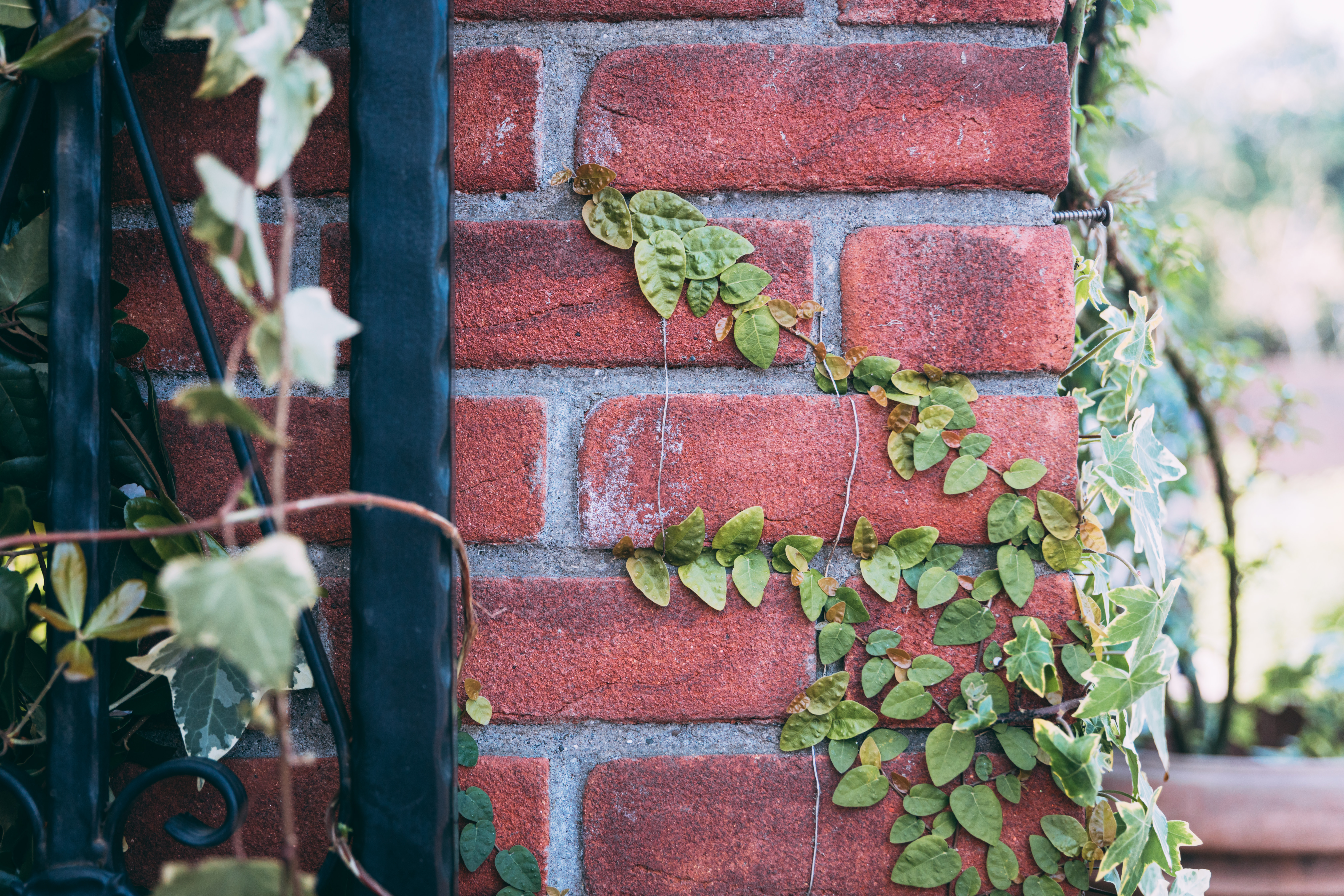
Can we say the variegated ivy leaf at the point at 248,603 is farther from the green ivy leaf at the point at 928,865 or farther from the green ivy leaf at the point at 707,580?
the green ivy leaf at the point at 928,865

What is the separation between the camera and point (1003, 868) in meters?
0.45

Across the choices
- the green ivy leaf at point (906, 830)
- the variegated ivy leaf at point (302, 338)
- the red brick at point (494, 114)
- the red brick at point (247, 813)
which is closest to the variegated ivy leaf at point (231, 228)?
the variegated ivy leaf at point (302, 338)

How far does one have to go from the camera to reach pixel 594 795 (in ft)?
1.50

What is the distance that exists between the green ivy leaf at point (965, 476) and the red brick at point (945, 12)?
0.28m

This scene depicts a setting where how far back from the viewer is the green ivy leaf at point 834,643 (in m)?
0.45

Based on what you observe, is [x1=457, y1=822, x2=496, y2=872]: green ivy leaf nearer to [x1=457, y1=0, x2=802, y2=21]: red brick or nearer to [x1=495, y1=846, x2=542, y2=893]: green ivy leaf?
[x1=495, y1=846, x2=542, y2=893]: green ivy leaf

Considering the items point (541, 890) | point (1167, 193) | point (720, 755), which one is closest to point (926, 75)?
point (720, 755)

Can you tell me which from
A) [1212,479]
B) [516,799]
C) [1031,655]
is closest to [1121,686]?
[1031,655]

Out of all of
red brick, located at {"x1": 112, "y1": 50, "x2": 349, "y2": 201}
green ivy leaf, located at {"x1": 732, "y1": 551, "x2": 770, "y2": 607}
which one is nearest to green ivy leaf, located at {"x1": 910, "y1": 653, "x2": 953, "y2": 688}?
green ivy leaf, located at {"x1": 732, "y1": 551, "x2": 770, "y2": 607}

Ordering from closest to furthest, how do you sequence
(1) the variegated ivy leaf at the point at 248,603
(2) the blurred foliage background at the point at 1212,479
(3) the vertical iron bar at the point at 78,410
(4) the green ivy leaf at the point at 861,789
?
(1) the variegated ivy leaf at the point at 248,603, (3) the vertical iron bar at the point at 78,410, (4) the green ivy leaf at the point at 861,789, (2) the blurred foliage background at the point at 1212,479

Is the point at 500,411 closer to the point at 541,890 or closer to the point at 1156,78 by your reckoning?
the point at 541,890

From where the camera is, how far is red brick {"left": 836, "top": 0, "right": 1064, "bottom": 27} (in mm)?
461

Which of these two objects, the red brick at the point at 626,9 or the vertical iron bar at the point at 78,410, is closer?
the vertical iron bar at the point at 78,410

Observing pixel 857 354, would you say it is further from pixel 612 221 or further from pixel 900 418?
pixel 612 221
